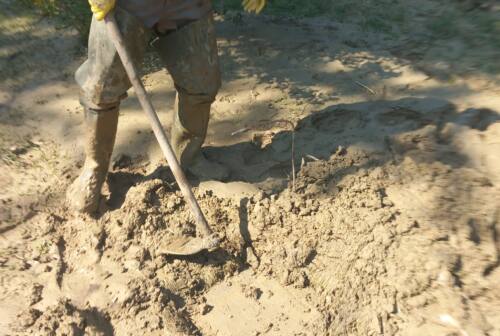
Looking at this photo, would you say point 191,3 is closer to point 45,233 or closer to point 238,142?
point 238,142

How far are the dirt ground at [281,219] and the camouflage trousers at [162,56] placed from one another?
1.78 feet

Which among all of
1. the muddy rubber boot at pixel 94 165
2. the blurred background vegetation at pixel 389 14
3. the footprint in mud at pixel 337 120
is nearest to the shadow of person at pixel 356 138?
the footprint in mud at pixel 337 120

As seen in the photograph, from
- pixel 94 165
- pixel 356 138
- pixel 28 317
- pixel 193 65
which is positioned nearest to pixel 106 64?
pixel 193 65

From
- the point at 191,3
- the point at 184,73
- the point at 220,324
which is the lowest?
the point at 220,324

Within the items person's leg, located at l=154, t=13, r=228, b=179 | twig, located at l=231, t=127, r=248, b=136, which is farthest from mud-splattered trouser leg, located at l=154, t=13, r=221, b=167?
twig, located at l=231, t=127, r=248, b=136

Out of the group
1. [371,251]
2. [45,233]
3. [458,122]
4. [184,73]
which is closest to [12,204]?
[45,233]

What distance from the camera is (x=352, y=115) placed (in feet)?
11.0

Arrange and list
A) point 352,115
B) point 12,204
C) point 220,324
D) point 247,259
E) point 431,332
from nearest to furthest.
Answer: point 431,332, point 220,324, point 247,259, point 12,204, point 352,115

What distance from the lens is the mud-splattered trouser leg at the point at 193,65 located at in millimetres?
2615

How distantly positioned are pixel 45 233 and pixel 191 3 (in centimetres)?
147

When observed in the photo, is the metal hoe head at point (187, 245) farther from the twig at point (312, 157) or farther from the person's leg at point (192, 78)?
the twig at point (312, 157)

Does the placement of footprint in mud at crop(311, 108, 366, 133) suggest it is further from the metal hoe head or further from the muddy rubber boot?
the muddy rubber boot

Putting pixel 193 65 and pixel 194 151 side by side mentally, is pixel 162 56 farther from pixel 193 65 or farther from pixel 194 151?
pixel 194 151

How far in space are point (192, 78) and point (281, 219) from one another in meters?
0.88
